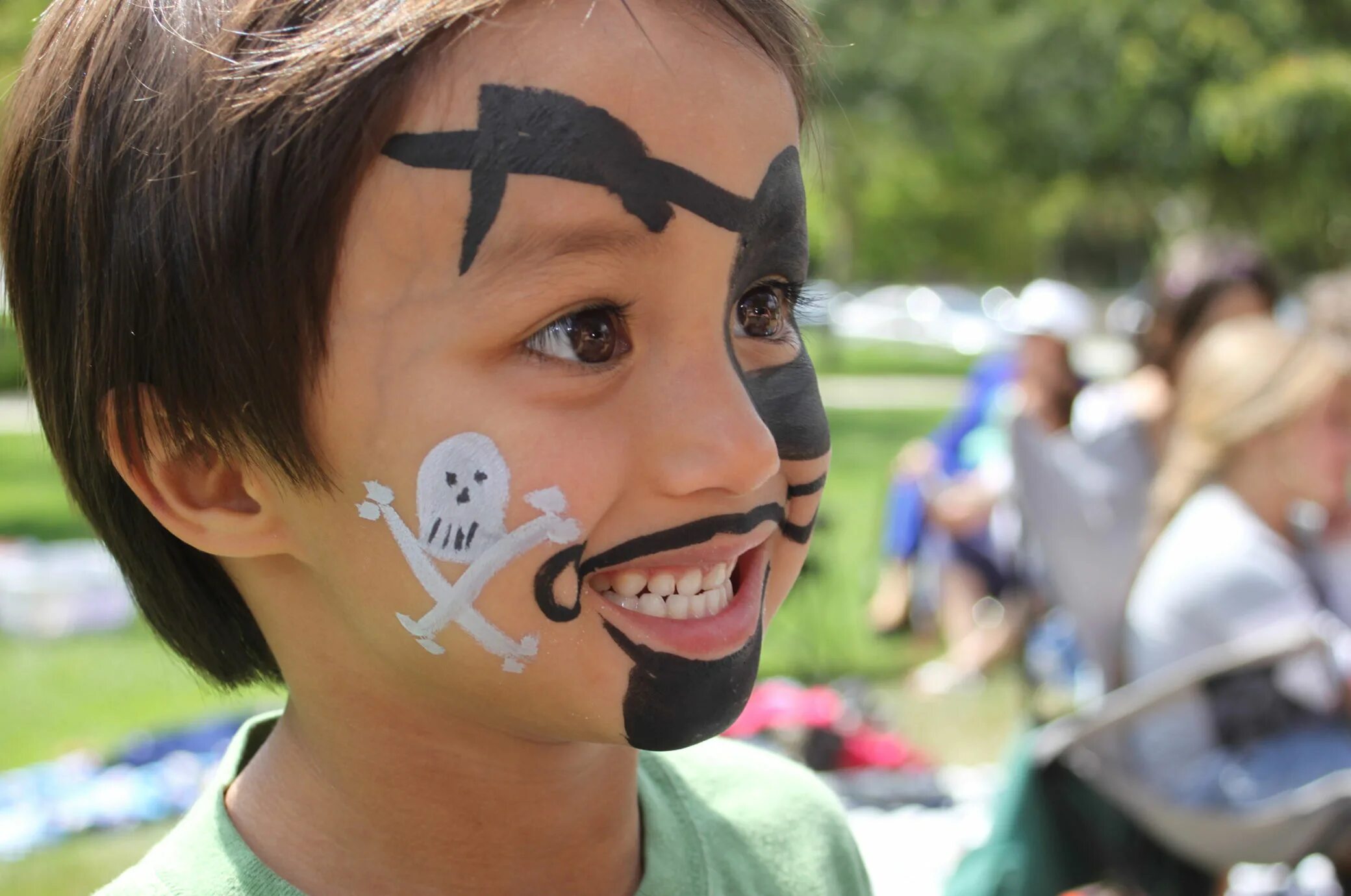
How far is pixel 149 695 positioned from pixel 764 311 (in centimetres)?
524

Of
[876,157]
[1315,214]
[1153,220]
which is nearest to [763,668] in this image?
[876,157]

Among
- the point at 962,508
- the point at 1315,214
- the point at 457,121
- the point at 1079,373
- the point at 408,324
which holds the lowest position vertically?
the point at 1315,214

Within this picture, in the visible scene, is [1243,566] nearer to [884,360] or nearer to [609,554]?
[609,554]

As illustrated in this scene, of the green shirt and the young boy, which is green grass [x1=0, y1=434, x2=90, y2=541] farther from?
the young boy

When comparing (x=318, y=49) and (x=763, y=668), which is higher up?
(x=318, y=49)

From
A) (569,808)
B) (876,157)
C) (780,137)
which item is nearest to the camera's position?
(780,137)

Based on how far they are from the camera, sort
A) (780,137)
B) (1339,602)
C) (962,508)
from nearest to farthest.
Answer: (780,137), (1339,602), (962,508)

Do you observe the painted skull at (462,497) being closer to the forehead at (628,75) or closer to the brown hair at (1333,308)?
the forehead at (628,75)

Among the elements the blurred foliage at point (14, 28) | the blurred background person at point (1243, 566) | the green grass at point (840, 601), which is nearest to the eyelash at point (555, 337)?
the blurred background person at point (1243, 566)

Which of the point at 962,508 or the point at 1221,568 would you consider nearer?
the point at 1221,568

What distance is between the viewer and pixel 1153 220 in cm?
2145

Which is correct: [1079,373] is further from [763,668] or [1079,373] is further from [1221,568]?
[1221,568]

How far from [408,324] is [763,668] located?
17.9ft

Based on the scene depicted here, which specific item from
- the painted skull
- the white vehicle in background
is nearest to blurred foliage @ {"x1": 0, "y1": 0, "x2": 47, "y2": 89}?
the painted skull
